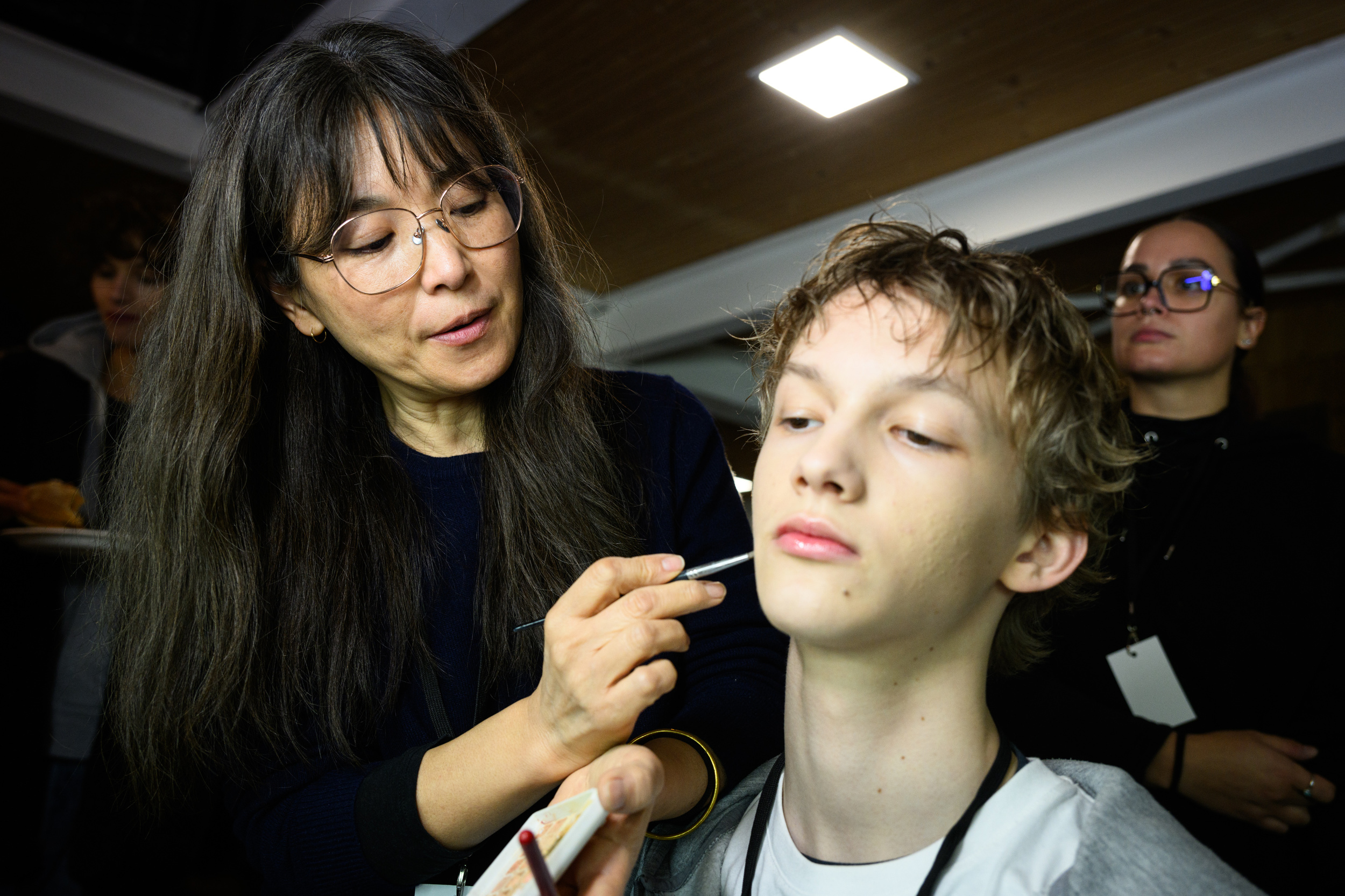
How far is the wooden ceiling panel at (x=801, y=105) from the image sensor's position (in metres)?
3.09

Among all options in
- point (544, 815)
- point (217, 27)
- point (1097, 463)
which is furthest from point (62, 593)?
point (217, 27)

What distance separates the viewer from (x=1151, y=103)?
3.65m

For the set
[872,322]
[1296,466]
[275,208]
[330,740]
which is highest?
[275,208]

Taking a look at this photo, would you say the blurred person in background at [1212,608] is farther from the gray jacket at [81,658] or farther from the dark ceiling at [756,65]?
the gray jacket at [81,658]

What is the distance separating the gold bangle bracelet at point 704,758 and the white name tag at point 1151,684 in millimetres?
1324

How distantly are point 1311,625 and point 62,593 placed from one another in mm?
2878

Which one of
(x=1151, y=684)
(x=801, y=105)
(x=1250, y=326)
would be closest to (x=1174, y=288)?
(x=1250, y=326)

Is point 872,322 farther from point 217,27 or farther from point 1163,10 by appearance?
point 217,27

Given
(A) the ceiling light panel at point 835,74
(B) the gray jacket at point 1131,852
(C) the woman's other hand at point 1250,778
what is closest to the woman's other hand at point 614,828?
(B) the gray jacket at point 1131,852

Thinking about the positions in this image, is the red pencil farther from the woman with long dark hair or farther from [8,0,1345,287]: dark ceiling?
[8,0,1345,287]: dark ceiling

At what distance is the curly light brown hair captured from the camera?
3.50ft

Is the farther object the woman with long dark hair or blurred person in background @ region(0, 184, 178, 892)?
blurred person in background @ region(0, 184, 178, 892)

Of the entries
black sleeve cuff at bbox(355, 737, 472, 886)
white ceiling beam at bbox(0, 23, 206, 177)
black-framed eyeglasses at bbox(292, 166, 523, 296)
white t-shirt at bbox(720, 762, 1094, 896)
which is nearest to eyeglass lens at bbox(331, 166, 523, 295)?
black-framed eyeglasses at bbox(292, 166, 523, 296)

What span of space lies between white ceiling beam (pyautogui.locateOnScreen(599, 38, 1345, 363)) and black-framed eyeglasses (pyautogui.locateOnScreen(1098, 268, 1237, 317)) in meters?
0.67
